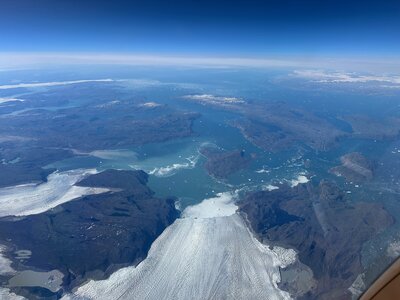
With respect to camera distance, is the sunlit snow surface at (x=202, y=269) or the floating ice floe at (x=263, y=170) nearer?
the sunlit snow surface at (x=202, y=269)

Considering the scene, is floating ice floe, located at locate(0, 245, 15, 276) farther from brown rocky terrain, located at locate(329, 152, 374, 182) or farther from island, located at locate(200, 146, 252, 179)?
brown rocky terrain, located at locate(329, 152, 374, 182)

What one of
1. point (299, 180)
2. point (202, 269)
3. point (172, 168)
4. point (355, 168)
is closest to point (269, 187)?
point (299, 180)

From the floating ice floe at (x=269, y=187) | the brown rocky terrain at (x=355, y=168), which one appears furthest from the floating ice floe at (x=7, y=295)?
the brown rocky terrain at (x=355, y=168)

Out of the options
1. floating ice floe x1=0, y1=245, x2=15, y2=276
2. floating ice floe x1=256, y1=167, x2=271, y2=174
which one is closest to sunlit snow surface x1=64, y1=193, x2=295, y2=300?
floating ice floe x1=0, y1=245, x2=15, y2=276

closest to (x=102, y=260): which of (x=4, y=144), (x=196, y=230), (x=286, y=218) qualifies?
(x=196, y=230)

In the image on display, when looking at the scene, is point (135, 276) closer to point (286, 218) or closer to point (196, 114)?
point (286, 218)

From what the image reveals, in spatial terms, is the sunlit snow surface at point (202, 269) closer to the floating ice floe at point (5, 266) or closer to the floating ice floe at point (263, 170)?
the floating ice floe at point (5, 266)

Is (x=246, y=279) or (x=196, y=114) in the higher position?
(x=246, y=279)
